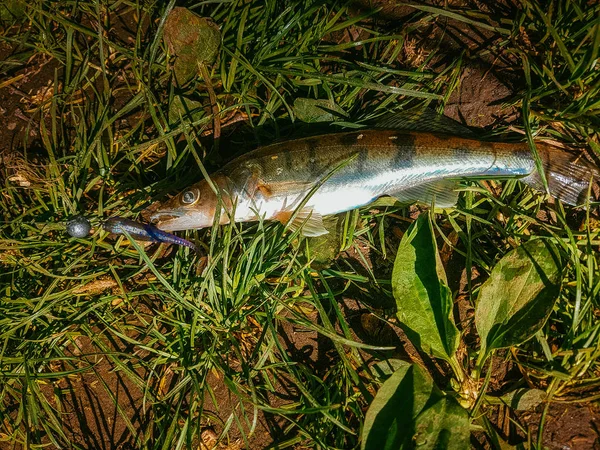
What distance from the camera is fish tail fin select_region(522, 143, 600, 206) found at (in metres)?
3.90

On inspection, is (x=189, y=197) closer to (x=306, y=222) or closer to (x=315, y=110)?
(x=306, y=222)

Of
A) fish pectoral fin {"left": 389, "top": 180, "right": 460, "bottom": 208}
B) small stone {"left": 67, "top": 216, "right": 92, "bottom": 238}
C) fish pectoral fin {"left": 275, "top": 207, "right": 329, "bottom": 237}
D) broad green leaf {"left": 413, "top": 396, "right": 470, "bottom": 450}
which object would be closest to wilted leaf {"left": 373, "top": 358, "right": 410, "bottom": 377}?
broad green leaf {"left": 413, "top": 396, "right": 470, "bottom": 450}

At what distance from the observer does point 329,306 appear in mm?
4156

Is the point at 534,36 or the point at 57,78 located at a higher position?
the point at 534,36

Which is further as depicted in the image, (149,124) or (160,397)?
(149,124)

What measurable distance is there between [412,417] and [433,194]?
5.65ft

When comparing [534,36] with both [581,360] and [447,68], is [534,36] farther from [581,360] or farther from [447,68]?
[581,360]

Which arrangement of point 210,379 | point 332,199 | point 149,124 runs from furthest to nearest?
point 149,124 → point 210,379 → point 332,199

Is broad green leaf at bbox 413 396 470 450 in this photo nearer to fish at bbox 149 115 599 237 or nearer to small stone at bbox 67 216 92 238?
fish at bbox 149 115 599 237

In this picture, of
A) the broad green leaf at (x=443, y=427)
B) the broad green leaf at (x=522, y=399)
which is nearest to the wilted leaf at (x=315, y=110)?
the broad green leaf at (x=443, y=427)

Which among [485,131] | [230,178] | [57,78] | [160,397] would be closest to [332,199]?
[230,178]

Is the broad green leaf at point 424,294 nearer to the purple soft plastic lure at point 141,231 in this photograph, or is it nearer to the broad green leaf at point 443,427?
the broad green leaf at point 443,427

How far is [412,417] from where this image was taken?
3.37 metres

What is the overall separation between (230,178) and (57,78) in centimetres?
218
